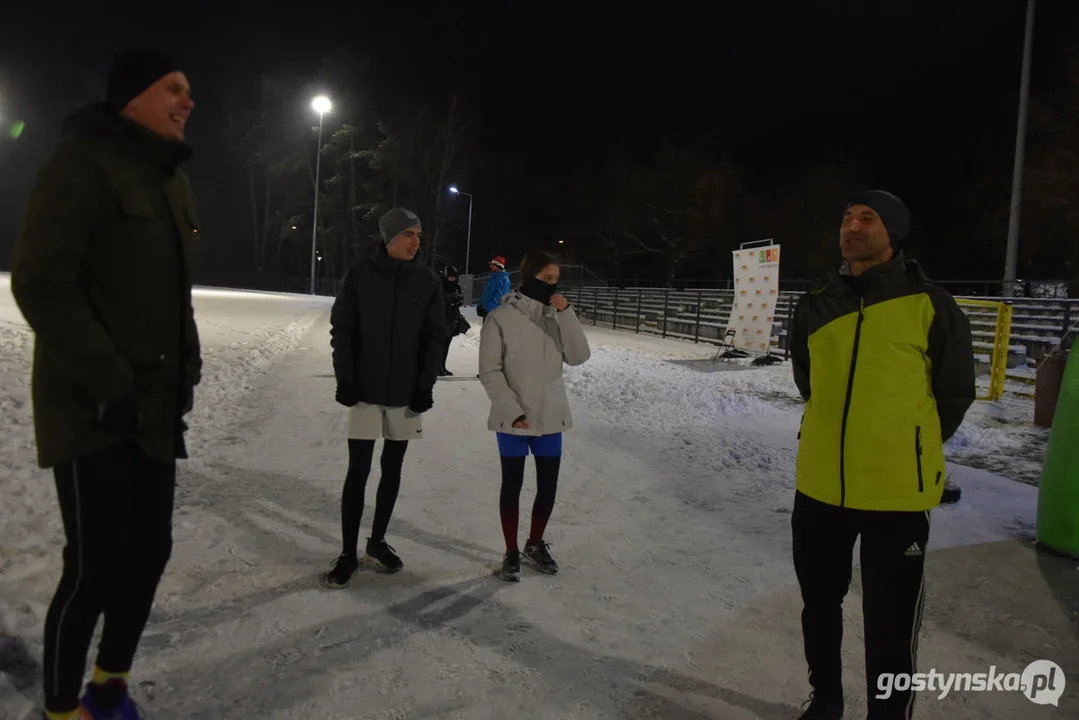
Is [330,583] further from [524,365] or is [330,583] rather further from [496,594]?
[524,365]

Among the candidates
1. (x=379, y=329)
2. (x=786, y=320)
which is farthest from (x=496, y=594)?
(x=786, y=320)

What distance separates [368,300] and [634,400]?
20.7ft

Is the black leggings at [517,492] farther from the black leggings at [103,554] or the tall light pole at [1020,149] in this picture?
the tall light pole at [1020,149]

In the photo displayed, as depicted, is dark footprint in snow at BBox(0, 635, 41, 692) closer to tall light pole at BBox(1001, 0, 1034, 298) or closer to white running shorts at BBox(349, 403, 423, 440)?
white running shorts at BBox(349, 403, 423, 440)

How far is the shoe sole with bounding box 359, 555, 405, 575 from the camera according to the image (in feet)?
12.2

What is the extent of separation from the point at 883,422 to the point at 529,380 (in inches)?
71.7

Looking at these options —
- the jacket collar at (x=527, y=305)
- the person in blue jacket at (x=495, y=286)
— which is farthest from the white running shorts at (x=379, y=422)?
the person in blue jacket at (x=495, y=286)

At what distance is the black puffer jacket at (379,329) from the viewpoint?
355cm

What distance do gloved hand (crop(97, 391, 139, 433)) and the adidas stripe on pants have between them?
2.20m

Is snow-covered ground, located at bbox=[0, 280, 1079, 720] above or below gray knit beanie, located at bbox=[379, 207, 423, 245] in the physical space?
below

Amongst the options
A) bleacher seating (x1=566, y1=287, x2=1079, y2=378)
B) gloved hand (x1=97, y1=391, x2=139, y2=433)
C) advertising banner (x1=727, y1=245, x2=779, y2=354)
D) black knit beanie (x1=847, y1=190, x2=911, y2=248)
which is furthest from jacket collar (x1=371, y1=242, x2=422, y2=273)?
advertising banner (x1=727, y1=245, x2=779, y2=354)

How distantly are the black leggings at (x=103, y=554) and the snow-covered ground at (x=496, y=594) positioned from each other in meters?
0.41

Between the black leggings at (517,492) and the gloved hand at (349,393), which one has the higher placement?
the gloved hand at (349,393)

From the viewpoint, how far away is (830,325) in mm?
2492
